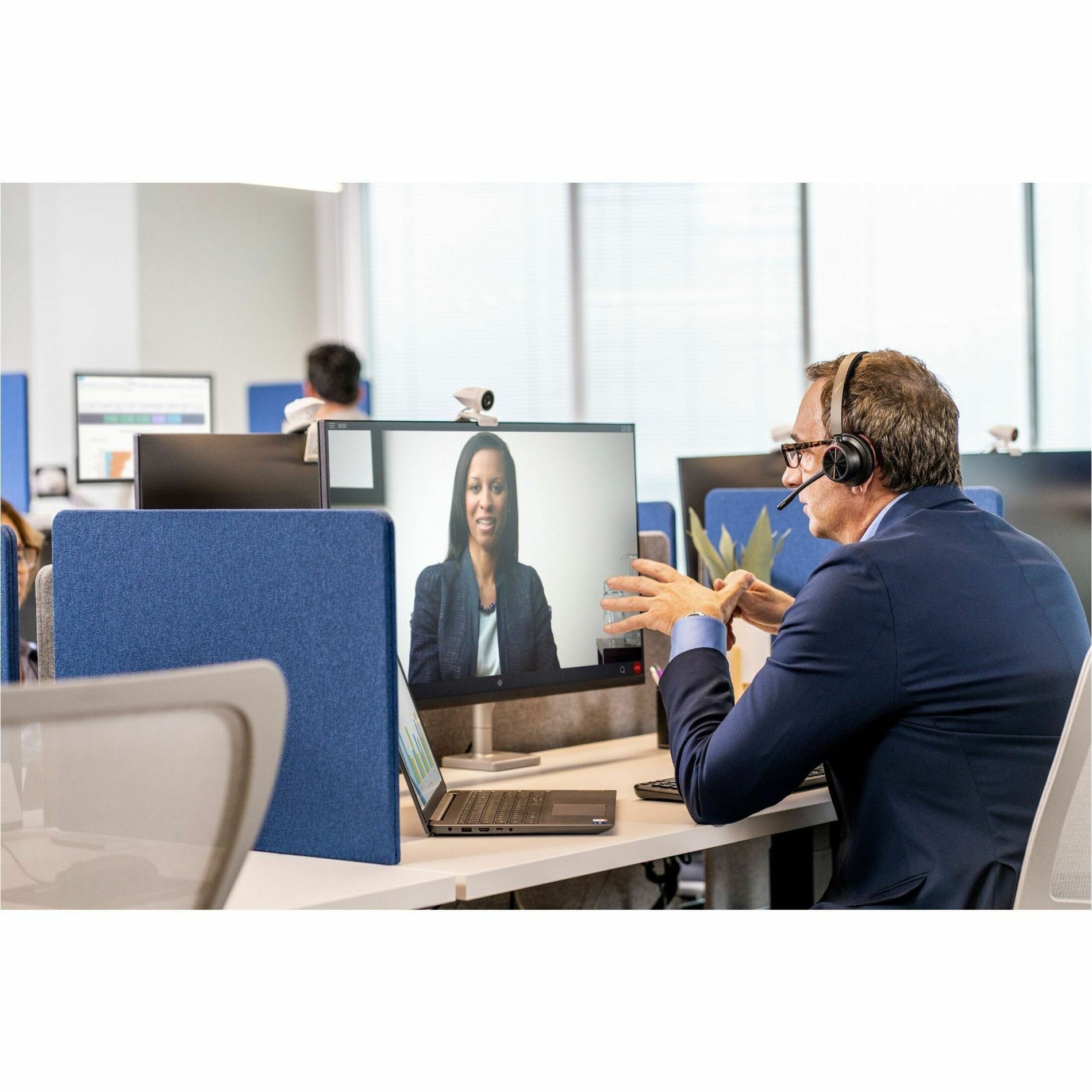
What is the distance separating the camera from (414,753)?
1.48 metres

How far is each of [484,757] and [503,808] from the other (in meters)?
0.34

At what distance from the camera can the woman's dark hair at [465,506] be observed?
5.57 feet

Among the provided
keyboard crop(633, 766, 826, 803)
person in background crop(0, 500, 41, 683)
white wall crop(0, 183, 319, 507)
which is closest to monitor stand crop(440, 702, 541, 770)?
keyboard crop(633, 766, 826, 803)

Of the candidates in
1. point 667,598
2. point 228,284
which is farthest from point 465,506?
point 228,284

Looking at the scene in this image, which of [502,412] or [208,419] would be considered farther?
[502,412]

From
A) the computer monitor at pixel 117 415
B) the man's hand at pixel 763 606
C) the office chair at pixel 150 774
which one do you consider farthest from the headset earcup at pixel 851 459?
the computer monitor at pixel 117 415

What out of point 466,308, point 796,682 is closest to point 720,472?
point 796,682

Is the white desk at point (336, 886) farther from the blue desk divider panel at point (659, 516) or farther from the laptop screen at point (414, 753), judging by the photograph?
the blue desk divider panel at point (659, 516)

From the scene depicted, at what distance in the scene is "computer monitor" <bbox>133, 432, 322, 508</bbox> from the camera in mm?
2025

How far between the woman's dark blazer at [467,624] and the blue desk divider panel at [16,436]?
3142 millimetres

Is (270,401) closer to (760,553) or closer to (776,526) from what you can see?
(776,526)

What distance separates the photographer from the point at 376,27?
183cm
